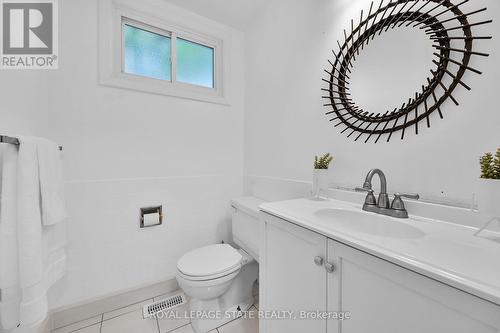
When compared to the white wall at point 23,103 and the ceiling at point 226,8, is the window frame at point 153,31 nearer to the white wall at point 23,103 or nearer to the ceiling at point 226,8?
the ceiling at point 226,8

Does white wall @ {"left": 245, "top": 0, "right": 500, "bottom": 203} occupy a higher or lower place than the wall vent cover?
higher

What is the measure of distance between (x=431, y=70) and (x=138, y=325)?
2161mm

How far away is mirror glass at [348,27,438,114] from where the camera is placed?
0.88 m

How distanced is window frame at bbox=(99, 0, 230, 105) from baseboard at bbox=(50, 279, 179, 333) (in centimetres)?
154

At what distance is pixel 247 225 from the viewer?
58.5 inches

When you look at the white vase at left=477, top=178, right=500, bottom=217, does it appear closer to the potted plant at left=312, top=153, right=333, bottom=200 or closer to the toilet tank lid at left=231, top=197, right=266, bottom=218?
the potted plant at left=312, top=153, right=333, bottom=200

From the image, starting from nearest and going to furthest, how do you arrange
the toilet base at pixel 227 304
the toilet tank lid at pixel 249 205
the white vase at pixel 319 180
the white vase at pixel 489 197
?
the white vase at pixel 489 197, the white vase at pixel 319 180, the toilet base at pixel 227 304, the toilet tank lid at pixel 249 205

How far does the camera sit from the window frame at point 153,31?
143 cm

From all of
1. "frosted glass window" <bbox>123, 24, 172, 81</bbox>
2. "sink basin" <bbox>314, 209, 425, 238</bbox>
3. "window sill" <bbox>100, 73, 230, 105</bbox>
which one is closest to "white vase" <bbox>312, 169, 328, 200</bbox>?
"sink basin" <bbox>314, 209, 425, 238</bbox>

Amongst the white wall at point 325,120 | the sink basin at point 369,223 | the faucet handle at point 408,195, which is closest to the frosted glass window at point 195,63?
the white wall at point 325,120

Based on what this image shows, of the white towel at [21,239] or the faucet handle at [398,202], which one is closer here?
the white towel at [21,239]

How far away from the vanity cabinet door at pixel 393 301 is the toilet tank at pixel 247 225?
72 cm

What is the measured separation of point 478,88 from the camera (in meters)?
0.74

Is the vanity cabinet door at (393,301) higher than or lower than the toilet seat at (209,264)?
higher
